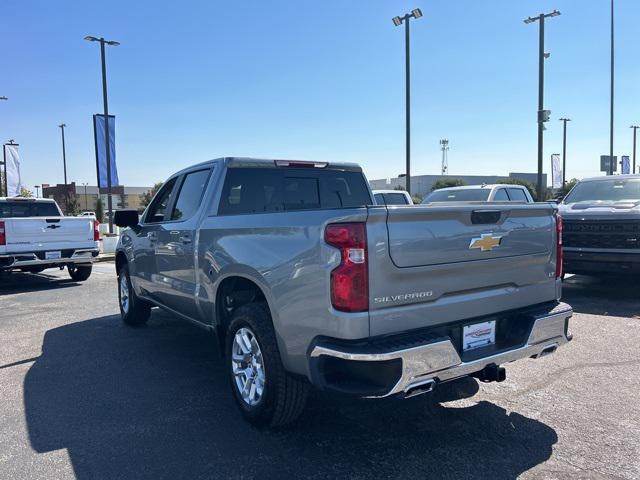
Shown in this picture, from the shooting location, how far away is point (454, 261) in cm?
334

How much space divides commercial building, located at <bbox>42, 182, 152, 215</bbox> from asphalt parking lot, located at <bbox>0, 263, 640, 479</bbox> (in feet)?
151

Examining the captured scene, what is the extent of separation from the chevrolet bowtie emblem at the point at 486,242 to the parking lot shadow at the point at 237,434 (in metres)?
1.28

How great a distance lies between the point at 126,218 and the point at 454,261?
439cm

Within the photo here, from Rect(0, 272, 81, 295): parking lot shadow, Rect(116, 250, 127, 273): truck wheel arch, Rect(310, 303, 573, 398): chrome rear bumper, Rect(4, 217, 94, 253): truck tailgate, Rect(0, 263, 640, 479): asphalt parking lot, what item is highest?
Rect(4, 217, 94, 253): truck tailgate

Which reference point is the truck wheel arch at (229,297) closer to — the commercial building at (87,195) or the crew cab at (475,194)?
the crew cab at (475,194)

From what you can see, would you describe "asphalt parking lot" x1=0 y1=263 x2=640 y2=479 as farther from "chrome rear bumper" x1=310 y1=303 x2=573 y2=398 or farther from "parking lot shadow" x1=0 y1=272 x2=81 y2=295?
"parking lot shadow" x1=0 y1=272 x2=81 y2=295

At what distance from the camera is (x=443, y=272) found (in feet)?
10.8

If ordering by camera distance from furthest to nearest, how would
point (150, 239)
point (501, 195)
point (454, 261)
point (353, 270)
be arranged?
point (501, 195), point (150, 239), point (454, 261), point (353, 270)

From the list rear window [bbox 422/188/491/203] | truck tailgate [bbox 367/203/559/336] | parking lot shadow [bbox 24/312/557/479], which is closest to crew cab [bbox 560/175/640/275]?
rear window [bbox 422/188/491/203]

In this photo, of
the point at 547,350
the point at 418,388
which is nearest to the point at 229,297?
the point at 418,388

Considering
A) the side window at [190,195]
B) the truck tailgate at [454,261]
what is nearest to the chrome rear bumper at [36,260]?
the side window at [190,195]

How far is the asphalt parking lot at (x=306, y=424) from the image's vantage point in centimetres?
328

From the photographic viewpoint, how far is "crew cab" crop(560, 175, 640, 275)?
7.95 meters

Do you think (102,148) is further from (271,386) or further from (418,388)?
(418,388)
